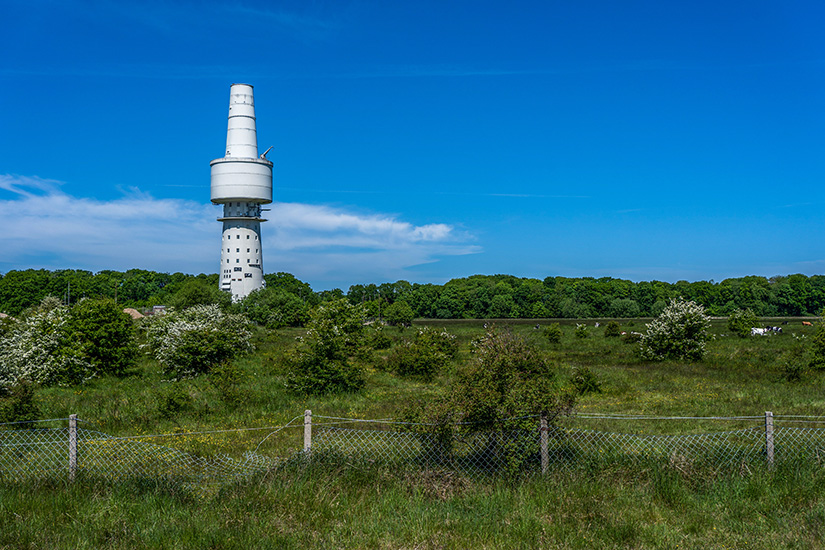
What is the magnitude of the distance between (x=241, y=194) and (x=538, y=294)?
70247 mm

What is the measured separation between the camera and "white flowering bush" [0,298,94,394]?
24.0m

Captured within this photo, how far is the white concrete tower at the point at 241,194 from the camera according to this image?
73312 mm

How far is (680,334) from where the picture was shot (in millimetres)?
33375

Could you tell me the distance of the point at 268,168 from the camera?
75.2 meters

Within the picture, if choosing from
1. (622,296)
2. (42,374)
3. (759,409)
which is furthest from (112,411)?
(622,296)

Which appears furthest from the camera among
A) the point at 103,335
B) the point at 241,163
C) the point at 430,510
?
the point at 241,163

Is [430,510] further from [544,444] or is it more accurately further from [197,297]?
[197,297]

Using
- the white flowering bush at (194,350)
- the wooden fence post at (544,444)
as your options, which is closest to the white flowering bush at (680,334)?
the white flowering bush at (194,350)

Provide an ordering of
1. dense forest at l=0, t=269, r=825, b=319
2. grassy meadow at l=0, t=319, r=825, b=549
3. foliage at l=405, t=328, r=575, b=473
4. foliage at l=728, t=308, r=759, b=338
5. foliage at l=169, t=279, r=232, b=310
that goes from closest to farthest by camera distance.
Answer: grassy meadow at l=0, t=319, r=825, b=549 → foliage at l=405, t=328, r=575, b=473 → foliage at l=728, t=308, r=759, b=338 → foliage at l=169, t=279, r=232, b=310 → dense forest at l=0, t=269, r=825, b=319

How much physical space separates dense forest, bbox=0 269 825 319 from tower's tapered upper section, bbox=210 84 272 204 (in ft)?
127

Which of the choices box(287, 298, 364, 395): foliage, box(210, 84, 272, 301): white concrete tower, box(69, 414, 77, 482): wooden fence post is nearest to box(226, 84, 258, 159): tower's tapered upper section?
box(210, 84, 272, 301): white concrete tower

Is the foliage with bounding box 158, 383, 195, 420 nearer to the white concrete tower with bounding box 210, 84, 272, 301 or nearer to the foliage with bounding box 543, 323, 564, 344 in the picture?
the foliage with bounding box 543, 323, 564, 344

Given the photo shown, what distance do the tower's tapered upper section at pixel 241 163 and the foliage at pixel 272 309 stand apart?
12199 mm

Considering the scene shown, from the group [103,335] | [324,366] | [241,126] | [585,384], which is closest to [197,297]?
[241,126]
